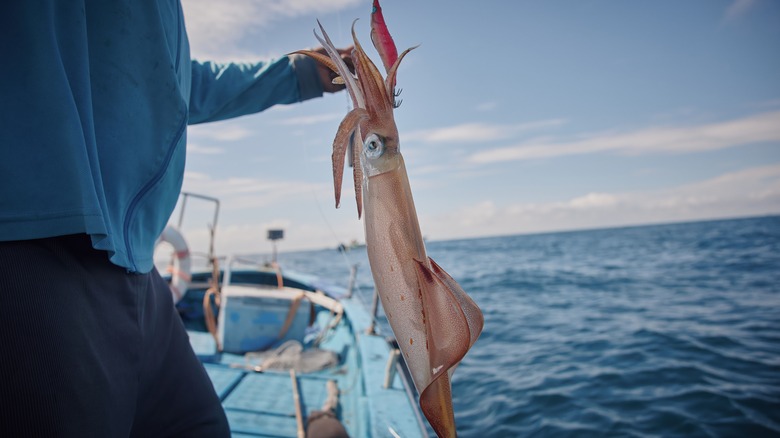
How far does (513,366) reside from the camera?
710 centimetres

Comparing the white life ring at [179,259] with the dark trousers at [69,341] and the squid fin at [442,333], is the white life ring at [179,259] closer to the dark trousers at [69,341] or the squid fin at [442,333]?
the dark trousers at [69,341]

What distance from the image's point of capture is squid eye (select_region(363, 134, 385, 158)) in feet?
3.34

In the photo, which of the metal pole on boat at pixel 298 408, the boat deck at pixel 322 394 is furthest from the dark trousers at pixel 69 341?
the metal pole on boat at pixel 298 408

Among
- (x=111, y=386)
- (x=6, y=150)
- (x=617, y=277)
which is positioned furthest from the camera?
(x=617, y=277)

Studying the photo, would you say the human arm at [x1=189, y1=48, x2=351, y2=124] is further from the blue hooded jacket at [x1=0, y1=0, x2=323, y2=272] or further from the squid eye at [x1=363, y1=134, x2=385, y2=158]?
the squid eye at [x1=363, y1=134, x2=385, y2=158]

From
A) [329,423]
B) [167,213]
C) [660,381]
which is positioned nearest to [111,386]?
Answer: [167,213]

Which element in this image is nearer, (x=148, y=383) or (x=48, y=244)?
(x=48, y=244)

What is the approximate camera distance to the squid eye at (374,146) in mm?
1017

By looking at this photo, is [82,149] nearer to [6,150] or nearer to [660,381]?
[6,150]

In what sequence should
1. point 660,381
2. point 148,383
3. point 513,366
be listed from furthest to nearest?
point 513,366, point 660,381, point 148,383

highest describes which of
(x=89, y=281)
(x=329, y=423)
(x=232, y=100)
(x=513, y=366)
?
(x=232, y=100)

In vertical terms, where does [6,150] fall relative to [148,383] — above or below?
above

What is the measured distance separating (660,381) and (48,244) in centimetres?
709

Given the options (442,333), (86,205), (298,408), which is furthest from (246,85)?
(298,408)
